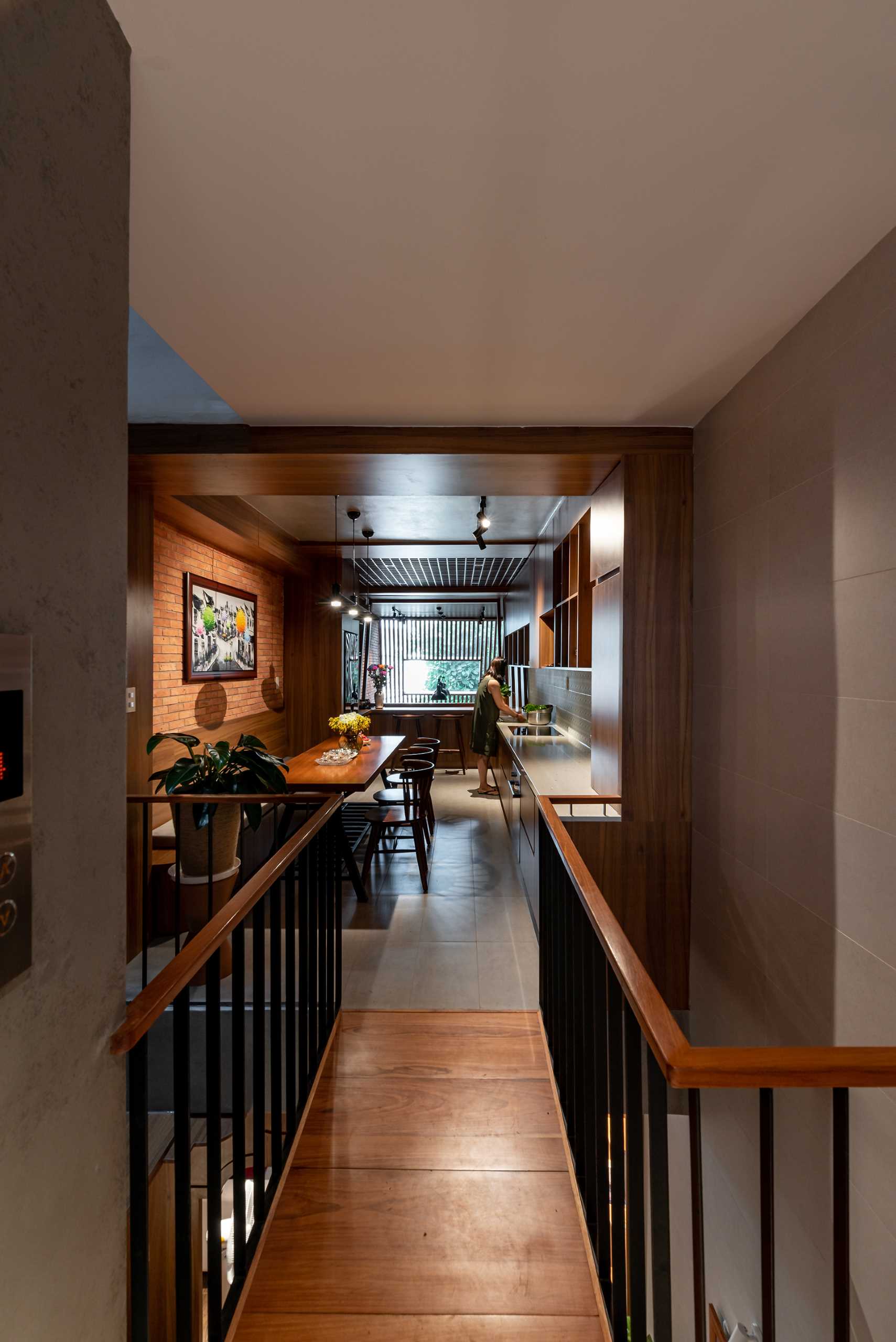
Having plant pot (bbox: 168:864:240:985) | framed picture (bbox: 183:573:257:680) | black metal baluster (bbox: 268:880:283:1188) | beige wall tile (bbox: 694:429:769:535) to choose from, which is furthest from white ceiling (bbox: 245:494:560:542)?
black metal baluster (bbox: 268:880:283:1188)

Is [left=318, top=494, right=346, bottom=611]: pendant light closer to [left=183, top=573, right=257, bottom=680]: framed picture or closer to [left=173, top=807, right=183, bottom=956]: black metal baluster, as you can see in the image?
[left=183, top=573, right=257, bottom=680]: framed picture

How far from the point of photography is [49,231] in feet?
3.00

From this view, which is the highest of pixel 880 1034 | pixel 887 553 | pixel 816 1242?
pixel 887 553

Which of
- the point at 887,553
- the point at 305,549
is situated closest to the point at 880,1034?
the point at 887,553

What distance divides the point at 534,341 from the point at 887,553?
1298 mm

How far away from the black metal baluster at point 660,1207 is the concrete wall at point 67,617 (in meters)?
0.88

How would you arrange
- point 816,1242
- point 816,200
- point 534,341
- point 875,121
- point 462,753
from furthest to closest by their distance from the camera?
point 462,753
point 534,341
point 816,1242
point 816,200
point 875,121

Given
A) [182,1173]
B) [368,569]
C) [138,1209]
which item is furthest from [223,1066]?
[368,569]

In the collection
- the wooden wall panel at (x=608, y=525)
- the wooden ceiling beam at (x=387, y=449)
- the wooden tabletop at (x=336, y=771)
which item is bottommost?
the wooden tabletop at (x=336, y=771)

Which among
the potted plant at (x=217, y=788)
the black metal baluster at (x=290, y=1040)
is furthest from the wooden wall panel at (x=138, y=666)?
the black metal baluster at (x=290, y=1040)

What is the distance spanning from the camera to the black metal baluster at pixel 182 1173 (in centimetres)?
120

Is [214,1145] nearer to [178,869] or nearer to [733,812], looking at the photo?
[178,869]

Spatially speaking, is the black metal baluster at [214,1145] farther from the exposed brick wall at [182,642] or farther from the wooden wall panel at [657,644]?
the exposed brick wall at [182,642]

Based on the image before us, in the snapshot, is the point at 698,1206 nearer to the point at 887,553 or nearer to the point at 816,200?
the point at 887,553
